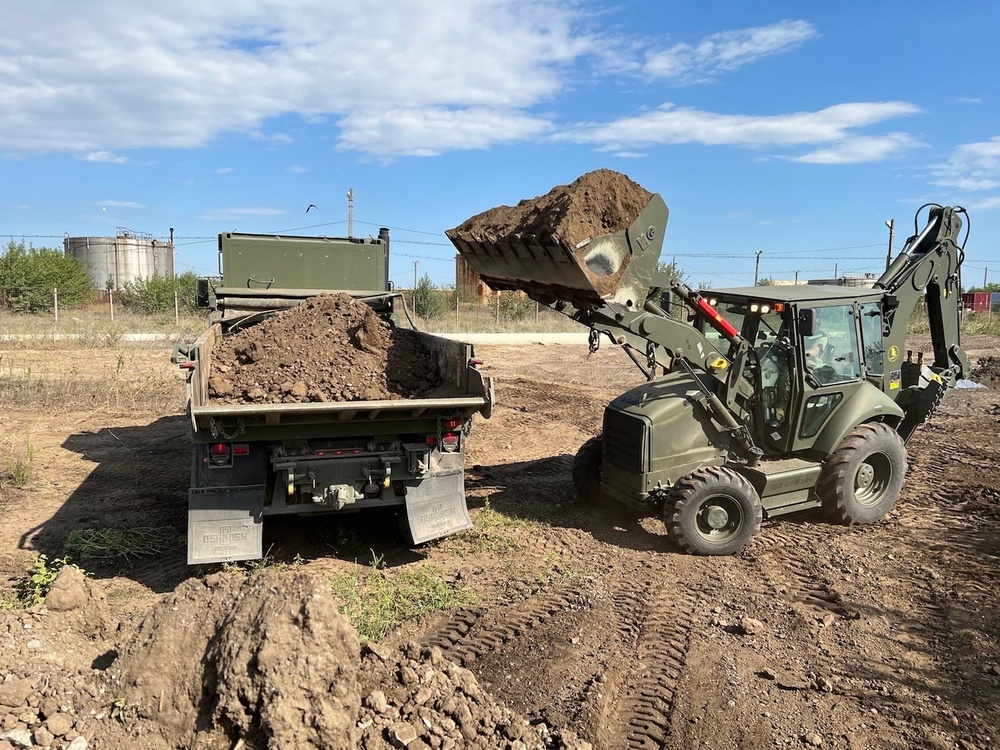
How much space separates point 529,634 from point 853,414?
3586mm

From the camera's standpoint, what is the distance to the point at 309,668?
2932 millimetres

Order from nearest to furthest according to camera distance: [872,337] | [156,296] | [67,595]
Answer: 1. [67,595]
2. [872,337]
3. [156,296]

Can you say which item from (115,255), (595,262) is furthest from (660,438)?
(115,255)

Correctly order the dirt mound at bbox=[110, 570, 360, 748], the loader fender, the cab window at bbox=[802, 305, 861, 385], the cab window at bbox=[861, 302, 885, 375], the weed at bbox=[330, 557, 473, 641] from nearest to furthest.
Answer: the dirt mound at bbox=[110, 570, 360, 748] → the weed at bbox=[330, 557, 473, 641] → the cab window at bbox=[802, 305, 861, 385] → the loader fender → the cab window at bbox=[861, 302, 885, 375]

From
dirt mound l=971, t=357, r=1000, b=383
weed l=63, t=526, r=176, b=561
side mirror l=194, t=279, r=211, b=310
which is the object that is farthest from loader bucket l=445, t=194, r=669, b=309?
dirt mound l=971, t=357, r=1000, b=383

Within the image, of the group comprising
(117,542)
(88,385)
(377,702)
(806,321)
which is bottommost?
(117,542)

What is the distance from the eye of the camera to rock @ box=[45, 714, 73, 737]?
9.09 ft

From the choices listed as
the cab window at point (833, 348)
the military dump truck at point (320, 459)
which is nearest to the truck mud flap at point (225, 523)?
the military dump truck at point (320, 459)

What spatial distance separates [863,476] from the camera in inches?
251

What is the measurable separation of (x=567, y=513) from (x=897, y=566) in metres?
2.71

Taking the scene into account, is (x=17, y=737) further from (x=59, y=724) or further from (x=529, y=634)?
(x=529, y=634)

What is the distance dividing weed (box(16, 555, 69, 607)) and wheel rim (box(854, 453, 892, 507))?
20.7 feet

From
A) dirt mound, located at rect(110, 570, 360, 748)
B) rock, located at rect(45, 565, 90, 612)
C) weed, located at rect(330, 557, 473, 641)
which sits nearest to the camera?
dirt mound, located at rect(110, 570, 360, 748)

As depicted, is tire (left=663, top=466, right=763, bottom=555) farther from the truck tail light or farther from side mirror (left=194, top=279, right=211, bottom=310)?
side mirror (left=194, top=279, right=211, bottom=310)
